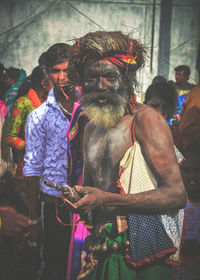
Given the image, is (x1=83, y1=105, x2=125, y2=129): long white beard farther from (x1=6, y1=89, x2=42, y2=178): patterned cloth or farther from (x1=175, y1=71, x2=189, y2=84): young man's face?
(x1=175, y1=71, x2=189, y2=84): young man's face

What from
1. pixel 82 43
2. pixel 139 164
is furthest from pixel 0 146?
pixel 139 164

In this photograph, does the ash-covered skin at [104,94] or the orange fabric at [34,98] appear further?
the orange fabric at [34,98]

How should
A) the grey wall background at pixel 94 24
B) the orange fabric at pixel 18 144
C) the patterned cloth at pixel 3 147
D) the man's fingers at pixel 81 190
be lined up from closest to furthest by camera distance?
the man's fingers at pixel 81 190, the orange fabric at pixel 18 144, the patterned cloth at pixel 3 147, the grey wall background at pixel 94 24

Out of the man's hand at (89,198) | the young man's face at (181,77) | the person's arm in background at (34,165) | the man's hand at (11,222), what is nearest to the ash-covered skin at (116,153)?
the man's hand at (89,198)

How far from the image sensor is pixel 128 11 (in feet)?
38.5

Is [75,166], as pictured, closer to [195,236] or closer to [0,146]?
[195,236]

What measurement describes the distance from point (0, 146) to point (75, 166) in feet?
7.13

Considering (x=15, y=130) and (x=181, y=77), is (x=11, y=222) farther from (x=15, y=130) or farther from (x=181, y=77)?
(x=181, y=77)

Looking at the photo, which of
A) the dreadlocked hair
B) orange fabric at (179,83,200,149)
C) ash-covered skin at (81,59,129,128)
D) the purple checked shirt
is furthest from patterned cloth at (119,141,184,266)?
orange fabric at (179,83,200,149)

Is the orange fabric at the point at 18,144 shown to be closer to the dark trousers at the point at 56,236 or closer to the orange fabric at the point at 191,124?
the dark trousers at the point at 56,236

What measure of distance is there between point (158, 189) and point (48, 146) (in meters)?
1.47

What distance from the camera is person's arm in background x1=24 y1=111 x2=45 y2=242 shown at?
3.02 metres

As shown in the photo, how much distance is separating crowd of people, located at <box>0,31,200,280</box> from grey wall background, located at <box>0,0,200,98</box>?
842 cm

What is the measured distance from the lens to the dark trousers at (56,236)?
10.1ft
